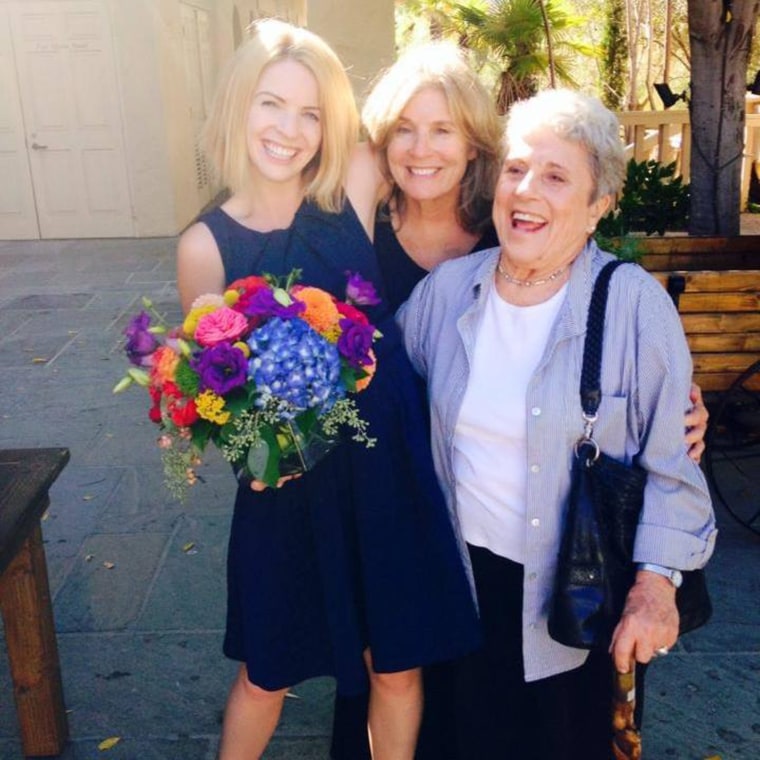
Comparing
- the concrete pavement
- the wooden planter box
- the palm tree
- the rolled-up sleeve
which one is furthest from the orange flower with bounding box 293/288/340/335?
the palm tree

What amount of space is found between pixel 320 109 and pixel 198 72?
38.3 ft

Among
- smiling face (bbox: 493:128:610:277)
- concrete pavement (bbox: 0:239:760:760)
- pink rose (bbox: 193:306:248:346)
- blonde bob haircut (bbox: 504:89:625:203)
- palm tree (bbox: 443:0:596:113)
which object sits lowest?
concrete pavement (bbox: 0:239:760:760)

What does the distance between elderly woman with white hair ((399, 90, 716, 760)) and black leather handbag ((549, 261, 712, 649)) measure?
2 cm

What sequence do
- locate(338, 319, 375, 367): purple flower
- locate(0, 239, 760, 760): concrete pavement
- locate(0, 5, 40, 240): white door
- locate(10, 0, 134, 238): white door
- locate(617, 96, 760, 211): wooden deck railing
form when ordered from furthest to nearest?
locate(0, 5, 40, 240): white door < locate(10, 0, 134, 238): white door < locate(617, 96, 760, 211): wooden deck railing < locate(0, 239, 760, 760): concrete pavement < locate(338, 319, 375, 367): purple flower

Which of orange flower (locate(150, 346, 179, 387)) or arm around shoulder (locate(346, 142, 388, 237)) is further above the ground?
arm around shoulder (locate(346, 142, 388, 237))

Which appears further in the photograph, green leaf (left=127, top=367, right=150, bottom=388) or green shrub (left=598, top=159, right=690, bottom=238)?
green shrub (left=598, top=159, right=690, bottom=238)

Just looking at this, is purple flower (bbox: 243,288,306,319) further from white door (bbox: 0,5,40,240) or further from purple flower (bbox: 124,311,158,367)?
white door (bbox: 0,5,40,240)

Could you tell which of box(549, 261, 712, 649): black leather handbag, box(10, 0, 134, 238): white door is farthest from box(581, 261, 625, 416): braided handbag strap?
box(10, 0, 134, 238): white door

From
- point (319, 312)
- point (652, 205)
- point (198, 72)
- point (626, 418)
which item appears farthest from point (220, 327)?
point (198, 72)

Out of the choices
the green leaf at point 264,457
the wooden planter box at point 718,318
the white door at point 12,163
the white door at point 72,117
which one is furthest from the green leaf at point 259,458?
the white door at point 12,163

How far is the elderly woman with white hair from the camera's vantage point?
2.08 m

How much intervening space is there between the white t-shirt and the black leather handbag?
130 millimetres

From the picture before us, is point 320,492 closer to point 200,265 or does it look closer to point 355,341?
point 355,341

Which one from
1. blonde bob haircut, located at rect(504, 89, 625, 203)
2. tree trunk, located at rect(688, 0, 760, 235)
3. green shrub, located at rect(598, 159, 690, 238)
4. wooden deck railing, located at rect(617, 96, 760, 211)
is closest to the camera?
blonde bob haircut, located at rect(504, 89, 625, 203)
